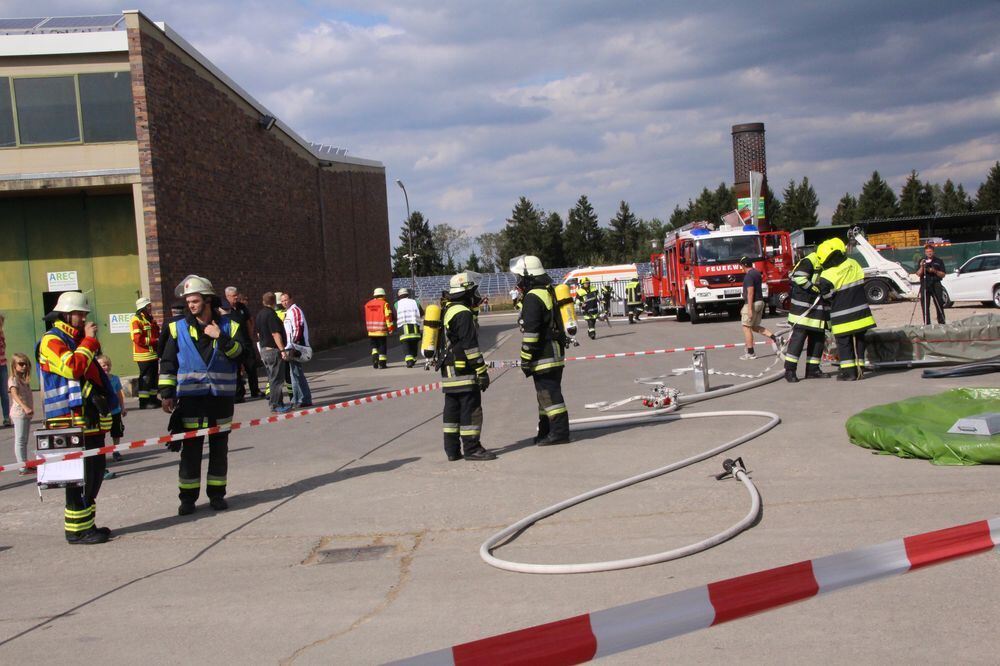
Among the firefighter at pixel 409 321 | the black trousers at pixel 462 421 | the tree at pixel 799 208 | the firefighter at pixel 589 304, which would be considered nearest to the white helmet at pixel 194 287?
the black trousers at pixel 462 421

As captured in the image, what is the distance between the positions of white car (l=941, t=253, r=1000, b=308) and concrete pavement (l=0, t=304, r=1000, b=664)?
16.8m

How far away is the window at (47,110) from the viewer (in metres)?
18.5

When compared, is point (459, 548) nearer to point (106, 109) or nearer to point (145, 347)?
point (145, 347)

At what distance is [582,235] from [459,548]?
326 feet

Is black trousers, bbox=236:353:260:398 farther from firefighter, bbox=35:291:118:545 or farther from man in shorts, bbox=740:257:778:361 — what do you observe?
man in shorts, bbox=740:257:778:361

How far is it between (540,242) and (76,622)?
315 ft

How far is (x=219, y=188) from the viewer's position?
21.4 metres

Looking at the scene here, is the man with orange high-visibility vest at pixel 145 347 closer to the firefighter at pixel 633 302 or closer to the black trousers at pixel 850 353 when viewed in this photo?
the black trousers at pixel 850 353

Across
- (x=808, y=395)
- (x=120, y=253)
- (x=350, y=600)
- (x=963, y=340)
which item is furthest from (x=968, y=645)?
(x=120, y=253)


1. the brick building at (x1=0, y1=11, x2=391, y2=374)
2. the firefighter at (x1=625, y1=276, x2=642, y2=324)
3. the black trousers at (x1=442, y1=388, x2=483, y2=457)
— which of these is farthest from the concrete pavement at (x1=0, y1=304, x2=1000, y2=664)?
A: the firefighter at (x1=625, y1=276, x2=642, y2=324)

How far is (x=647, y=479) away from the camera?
7168mm

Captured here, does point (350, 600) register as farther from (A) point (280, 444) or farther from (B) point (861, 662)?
(A) point (280, 444)

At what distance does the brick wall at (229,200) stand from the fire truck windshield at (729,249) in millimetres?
12666

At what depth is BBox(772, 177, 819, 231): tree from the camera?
80938 millimetres
